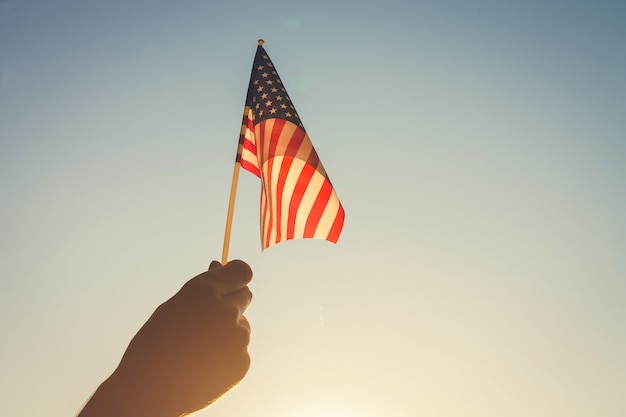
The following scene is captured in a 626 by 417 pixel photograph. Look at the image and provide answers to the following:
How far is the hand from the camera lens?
1.27 metres

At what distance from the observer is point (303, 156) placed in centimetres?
473

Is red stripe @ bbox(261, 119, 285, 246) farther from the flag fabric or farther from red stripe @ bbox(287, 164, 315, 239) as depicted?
red stripe @ bbox(287, 164, 315, 239)

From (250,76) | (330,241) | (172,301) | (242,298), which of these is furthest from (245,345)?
(250,76)

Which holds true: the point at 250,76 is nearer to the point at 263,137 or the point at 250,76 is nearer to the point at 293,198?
the point at 263,137

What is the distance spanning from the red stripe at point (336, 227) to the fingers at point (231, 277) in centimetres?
304

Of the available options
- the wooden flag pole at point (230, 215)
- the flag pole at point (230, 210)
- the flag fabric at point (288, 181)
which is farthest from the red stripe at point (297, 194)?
the wooden flag pole at point (230, 215)

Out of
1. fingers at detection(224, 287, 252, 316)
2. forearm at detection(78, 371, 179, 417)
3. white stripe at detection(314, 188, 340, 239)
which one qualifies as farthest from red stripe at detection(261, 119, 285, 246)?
forearm at detection(78, 371, 179, 417)

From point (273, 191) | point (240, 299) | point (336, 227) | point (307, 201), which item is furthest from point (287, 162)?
point (240, 299)

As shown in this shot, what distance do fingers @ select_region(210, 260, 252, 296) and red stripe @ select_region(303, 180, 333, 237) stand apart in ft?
9.93

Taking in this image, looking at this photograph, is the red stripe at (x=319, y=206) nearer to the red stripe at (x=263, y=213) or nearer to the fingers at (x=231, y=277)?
the red stripe at (x=263, y=213)

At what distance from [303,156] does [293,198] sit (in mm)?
459

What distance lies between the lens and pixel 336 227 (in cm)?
478

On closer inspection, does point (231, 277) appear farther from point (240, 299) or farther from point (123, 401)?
point (123, 401)

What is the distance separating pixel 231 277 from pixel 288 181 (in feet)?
10.6
